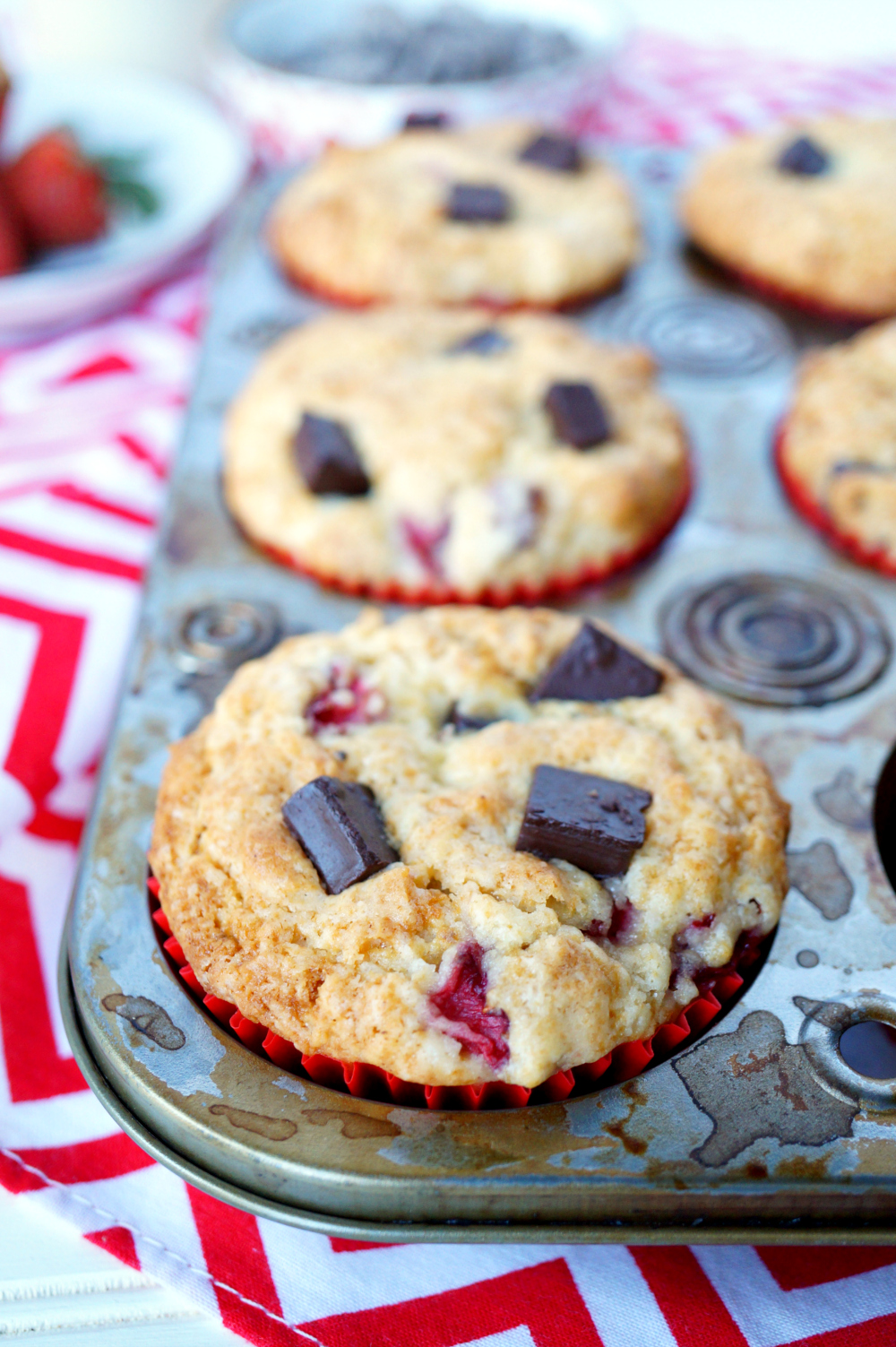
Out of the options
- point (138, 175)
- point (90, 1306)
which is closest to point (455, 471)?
point (90, 1306)

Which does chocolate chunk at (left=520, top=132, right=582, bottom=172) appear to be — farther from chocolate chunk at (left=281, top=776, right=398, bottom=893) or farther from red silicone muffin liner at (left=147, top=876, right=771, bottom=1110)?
red silicone muffin liner at (left=147, top=876, right=771, bottom=1110)

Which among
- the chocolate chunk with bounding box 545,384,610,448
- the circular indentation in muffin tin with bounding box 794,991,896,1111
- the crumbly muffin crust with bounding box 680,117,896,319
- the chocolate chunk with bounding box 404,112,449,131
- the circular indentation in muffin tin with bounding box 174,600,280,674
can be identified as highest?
the crumbly muffin crust with bounding box 680,117,896,319

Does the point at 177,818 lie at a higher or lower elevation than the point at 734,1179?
lower

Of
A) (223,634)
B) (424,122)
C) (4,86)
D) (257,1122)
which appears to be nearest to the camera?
(257,1122)

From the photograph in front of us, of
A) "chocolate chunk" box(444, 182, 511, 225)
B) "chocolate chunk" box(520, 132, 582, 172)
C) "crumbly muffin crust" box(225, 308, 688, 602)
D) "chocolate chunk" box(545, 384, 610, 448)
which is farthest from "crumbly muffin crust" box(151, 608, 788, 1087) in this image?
"chocolate chunk" box(520, 132, 582, 172)

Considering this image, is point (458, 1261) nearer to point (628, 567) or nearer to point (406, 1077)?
point (406, 1077)

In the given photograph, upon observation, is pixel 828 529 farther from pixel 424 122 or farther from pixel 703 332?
pixel 424 122

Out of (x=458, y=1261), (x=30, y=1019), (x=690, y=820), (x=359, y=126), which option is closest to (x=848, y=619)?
(x=690, y=820)
